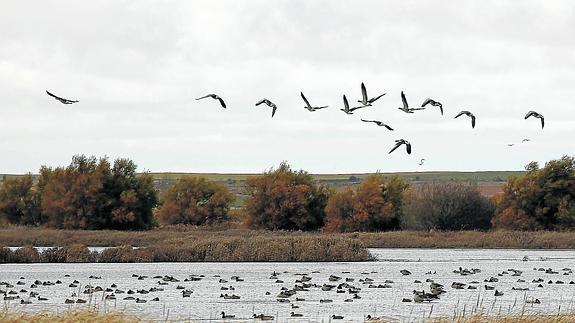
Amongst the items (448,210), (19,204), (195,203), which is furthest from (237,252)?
(19,204)

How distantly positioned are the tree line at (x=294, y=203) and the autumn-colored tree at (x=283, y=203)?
0.29 ft

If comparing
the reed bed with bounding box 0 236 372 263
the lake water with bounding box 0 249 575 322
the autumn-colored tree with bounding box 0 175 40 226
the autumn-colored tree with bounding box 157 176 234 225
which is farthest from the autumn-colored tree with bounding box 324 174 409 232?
the reed bed with bounding box 0 236 372 263

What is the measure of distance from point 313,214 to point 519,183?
18203 mm

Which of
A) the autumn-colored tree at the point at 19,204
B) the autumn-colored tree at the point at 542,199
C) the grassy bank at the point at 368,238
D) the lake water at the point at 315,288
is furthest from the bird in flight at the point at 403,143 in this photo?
the autumn-colored tree at the point at 19,204

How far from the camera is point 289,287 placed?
165 ft

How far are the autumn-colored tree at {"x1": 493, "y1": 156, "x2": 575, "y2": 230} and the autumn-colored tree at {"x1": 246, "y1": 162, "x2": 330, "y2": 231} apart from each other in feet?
52.1

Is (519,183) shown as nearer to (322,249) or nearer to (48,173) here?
(322,249)

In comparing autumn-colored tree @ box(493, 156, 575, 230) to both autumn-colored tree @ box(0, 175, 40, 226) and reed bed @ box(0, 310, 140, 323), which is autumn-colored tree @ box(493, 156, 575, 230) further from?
reed bed @ box(0, 310, 140, 323)

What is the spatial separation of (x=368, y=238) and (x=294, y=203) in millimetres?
14032

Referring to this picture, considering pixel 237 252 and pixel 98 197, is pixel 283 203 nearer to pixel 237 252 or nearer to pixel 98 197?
pixel 98 197

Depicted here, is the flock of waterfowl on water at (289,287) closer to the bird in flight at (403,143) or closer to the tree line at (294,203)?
the bird in flight at (403,143)

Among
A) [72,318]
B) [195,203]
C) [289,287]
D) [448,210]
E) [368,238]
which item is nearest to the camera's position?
[72,318]

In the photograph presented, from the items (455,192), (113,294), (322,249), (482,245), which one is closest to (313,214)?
(455,192)

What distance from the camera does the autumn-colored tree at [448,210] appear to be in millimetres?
104688
